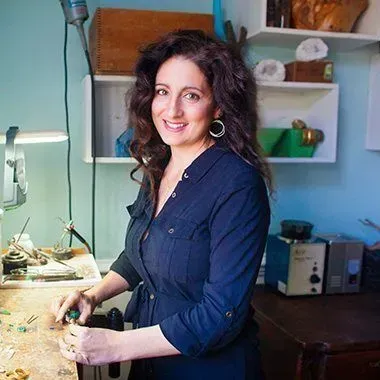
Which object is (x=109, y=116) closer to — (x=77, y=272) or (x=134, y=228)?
(x=77, y=272)

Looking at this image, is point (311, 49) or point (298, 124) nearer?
point (311, 49)

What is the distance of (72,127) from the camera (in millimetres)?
2041

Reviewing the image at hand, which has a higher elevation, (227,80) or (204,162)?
(227,80)

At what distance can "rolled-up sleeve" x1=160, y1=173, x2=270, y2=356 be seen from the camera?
105cm

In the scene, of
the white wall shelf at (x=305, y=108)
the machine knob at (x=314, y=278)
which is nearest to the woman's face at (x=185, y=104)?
the white wall shelf at (x=305, y=108)

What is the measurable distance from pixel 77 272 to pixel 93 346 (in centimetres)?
62

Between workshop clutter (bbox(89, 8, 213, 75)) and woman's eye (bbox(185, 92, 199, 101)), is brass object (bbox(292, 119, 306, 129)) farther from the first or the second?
woman's eye (bbox(185, 92, 199, 101))

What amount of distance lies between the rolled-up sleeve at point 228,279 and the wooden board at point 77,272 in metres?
0.54

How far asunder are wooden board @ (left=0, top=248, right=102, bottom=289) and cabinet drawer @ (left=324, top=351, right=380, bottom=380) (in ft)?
Answer: 2.70

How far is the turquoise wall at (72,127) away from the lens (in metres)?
1.96

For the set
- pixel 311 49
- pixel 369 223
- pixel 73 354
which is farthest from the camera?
pixel 369 223

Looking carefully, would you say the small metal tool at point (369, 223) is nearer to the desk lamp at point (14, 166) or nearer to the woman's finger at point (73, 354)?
the desk lamp at point (14, 166)

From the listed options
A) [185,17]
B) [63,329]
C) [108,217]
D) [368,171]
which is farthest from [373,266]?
[63,329]

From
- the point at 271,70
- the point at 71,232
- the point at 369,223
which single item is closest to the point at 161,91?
the point at 71,232
